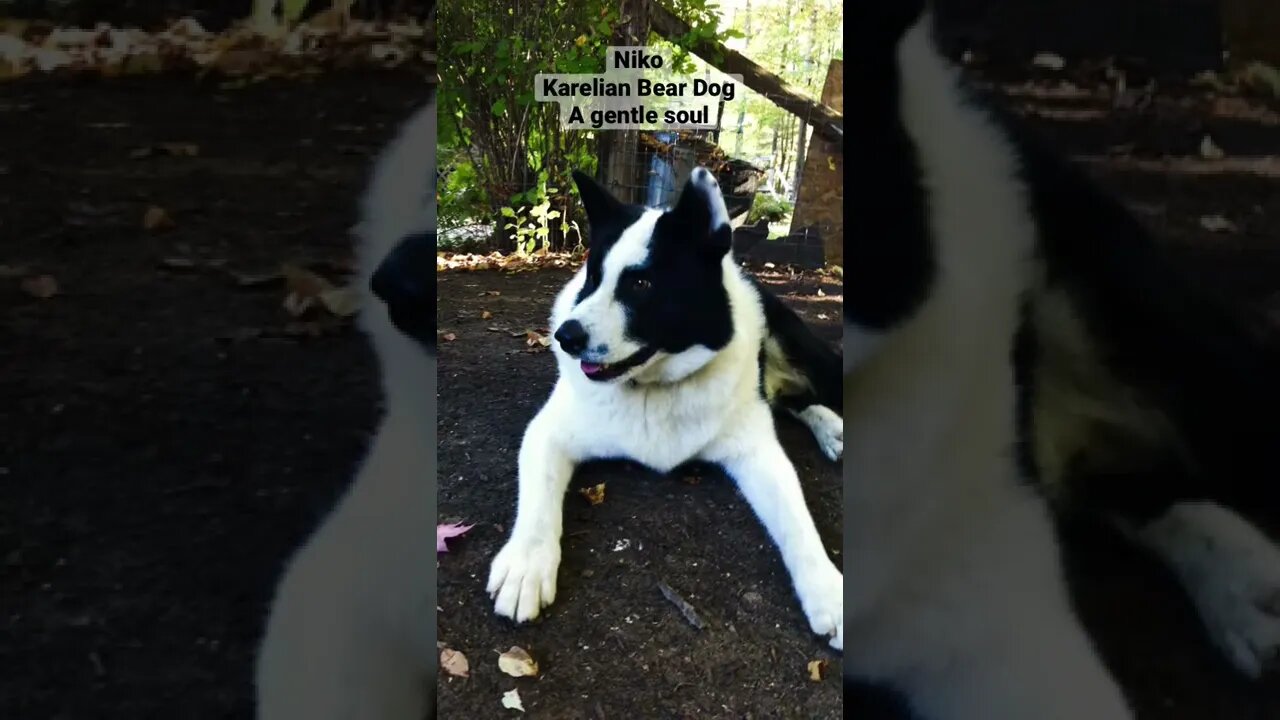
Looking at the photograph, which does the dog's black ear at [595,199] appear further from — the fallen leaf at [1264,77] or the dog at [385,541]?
the fallen leaf at [1264,77]

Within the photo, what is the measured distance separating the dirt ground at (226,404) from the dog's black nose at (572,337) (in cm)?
2

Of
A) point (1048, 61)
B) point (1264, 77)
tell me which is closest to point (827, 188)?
point (1048, 61)

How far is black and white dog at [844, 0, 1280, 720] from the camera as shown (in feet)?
1.40

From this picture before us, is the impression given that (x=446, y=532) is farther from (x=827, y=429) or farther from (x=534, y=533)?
(x=827, y=429)

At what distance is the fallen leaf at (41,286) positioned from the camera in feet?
1.45

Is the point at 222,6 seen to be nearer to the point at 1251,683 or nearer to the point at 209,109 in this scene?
the point at 209,109

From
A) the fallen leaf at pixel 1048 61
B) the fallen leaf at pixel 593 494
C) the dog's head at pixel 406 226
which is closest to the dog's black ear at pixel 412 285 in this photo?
the dog's head at pixel 406 226

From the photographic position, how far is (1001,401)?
44cm

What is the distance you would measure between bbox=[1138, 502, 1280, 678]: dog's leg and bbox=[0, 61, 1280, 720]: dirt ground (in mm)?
12

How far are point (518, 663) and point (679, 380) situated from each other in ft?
0.49

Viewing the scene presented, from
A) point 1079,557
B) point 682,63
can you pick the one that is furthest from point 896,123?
point 1079,557

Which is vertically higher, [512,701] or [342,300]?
[342,300]

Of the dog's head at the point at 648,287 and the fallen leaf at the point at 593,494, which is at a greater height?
the dog's head at the point at 648,287

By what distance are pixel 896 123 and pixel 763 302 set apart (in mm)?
115
